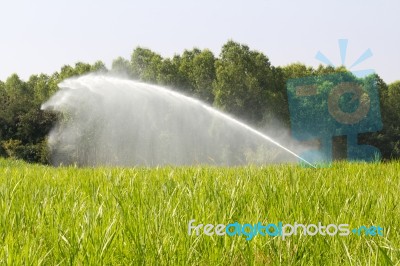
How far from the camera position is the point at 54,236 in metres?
2.23

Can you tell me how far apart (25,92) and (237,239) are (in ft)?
186

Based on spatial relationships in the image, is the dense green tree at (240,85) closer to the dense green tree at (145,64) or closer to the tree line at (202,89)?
the tree line at (202,89)

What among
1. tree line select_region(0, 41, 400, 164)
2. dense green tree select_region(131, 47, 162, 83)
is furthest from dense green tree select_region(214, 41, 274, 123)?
dense green tree select_region(131, 47, 162, 83)

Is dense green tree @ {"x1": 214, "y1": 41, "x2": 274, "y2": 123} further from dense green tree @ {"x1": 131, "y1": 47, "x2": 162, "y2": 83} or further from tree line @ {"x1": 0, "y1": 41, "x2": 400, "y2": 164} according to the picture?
dense green tree @ {"x1": 131, "y1": 47, "x2": 162, "y2": 83}

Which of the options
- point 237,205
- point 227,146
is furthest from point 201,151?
point 237,205

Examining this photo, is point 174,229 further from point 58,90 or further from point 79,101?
point 58,90

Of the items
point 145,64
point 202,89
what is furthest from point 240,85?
point 145,64

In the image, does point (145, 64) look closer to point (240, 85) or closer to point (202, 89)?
point (202, 89)

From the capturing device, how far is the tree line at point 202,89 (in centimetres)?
3456

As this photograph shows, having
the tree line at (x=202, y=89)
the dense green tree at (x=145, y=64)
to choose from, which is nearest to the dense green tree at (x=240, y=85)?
the tree line at (x=202, y=89)

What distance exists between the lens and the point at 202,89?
37281 mm

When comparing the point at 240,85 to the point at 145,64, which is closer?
the point at 240,85

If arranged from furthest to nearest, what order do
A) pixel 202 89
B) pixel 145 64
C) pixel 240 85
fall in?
pixel 145 64 < pixel 202 89 < pixel 240 85

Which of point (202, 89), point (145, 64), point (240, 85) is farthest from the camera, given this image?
point (145, 64)
